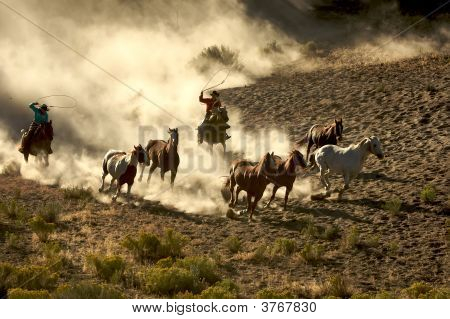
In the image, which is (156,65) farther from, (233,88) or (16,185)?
(16,185)

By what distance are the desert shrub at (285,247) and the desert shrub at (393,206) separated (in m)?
3.00

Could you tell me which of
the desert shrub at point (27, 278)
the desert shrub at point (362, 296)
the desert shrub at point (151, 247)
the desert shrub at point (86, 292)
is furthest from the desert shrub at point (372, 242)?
the desert shrub at point (27, 278)

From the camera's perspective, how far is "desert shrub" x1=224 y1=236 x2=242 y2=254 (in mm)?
14961

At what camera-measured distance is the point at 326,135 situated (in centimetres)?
2006

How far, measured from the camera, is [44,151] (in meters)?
22.9

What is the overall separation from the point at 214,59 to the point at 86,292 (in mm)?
29574

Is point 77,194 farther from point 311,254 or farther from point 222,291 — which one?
point 222,291

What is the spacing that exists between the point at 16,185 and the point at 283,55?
21012 mm

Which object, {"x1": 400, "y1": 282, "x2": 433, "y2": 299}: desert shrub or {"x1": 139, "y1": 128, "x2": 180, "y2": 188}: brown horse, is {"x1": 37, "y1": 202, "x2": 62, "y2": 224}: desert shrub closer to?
{"x1": 139, "y1": 128, "x2": 180, "y2": 188}: brown horse

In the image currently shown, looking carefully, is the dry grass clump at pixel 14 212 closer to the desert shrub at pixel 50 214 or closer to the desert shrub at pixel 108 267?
the desert shrub at pixel 50 214

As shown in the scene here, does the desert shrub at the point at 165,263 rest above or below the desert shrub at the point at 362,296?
above

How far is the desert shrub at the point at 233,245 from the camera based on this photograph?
49.1ft

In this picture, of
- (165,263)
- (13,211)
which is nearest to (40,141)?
(13,211)

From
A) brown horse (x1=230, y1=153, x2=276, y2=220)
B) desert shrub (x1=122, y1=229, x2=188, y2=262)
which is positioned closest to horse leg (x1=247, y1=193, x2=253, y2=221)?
brown horse (x1=230, y1=153, x2=276, y2=220)
